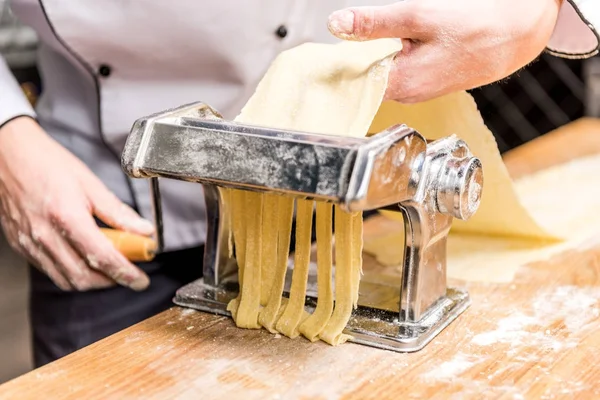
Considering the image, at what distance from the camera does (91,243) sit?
36.2 inches

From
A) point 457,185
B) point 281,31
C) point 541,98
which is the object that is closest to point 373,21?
point 457,185

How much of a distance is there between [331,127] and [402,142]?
3.4 inches

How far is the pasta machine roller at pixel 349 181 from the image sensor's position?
0.62m

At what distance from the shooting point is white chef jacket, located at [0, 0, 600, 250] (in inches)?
37.6

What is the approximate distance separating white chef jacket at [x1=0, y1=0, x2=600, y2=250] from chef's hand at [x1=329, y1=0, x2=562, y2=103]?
5.0 inches

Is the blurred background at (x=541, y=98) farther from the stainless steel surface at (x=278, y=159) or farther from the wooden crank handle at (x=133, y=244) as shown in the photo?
the stainless steel surface at (x=278, y=159)

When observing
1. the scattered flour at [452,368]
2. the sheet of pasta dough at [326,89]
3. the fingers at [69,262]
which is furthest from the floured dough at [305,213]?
the fingers at [69,262]

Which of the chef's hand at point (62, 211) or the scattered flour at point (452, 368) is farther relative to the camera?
the chef's hand at point (62, 211)

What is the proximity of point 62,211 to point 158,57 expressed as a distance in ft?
0.79

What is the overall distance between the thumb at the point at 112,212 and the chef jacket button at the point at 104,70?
0.14 m

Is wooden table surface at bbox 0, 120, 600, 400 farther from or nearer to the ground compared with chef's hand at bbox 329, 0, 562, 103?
nearer to the ground

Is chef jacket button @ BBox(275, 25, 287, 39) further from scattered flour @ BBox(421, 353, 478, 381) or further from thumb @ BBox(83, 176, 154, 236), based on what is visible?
scattered flour @ BBox(421, 353, 478, 381)

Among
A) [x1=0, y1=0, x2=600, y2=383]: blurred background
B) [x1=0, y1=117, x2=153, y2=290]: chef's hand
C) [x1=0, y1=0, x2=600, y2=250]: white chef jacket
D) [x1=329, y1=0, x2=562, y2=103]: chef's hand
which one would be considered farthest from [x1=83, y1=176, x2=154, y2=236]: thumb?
[x1=0, y1=0, x2=600, y2=383]: blurred background

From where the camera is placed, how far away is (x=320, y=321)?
766 mm
